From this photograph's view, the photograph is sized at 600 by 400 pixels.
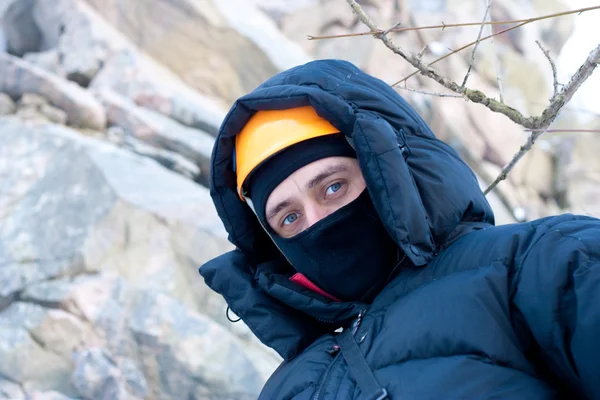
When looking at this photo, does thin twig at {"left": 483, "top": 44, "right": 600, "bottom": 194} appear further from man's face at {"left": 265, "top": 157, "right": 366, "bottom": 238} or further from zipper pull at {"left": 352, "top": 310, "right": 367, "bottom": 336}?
zipper pull at {"left": 352, "top": 310, "right": 367, "bottom": 336}

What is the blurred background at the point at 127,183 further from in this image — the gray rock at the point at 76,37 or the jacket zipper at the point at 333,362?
the jacket zipper at the point at 333,362

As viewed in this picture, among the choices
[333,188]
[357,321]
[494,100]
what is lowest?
[357,321]

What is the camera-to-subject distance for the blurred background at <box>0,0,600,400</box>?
4.04 m

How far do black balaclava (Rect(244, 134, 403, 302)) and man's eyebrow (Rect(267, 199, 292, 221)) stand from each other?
2.2 inches

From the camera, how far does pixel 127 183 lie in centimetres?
523

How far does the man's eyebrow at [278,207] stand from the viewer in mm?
1572

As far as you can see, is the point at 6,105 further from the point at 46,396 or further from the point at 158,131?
the point at 46,396

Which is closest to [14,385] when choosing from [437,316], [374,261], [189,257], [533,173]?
[189,257]

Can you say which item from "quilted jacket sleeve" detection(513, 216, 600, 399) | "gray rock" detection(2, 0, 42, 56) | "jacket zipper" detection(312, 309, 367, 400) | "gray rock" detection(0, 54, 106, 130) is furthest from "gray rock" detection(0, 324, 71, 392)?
"gray rock" detection(2, 0, 42, 56)

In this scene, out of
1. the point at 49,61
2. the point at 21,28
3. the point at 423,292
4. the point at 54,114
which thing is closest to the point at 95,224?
the point at 54,114

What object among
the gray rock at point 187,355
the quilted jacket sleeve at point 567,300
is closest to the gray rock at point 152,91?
the gray rock at point 187,355

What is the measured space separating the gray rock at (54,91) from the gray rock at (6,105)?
7.7 inches

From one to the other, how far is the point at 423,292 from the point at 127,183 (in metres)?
4.53

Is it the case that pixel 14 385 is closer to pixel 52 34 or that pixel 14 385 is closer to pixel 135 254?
pixel 135 254
